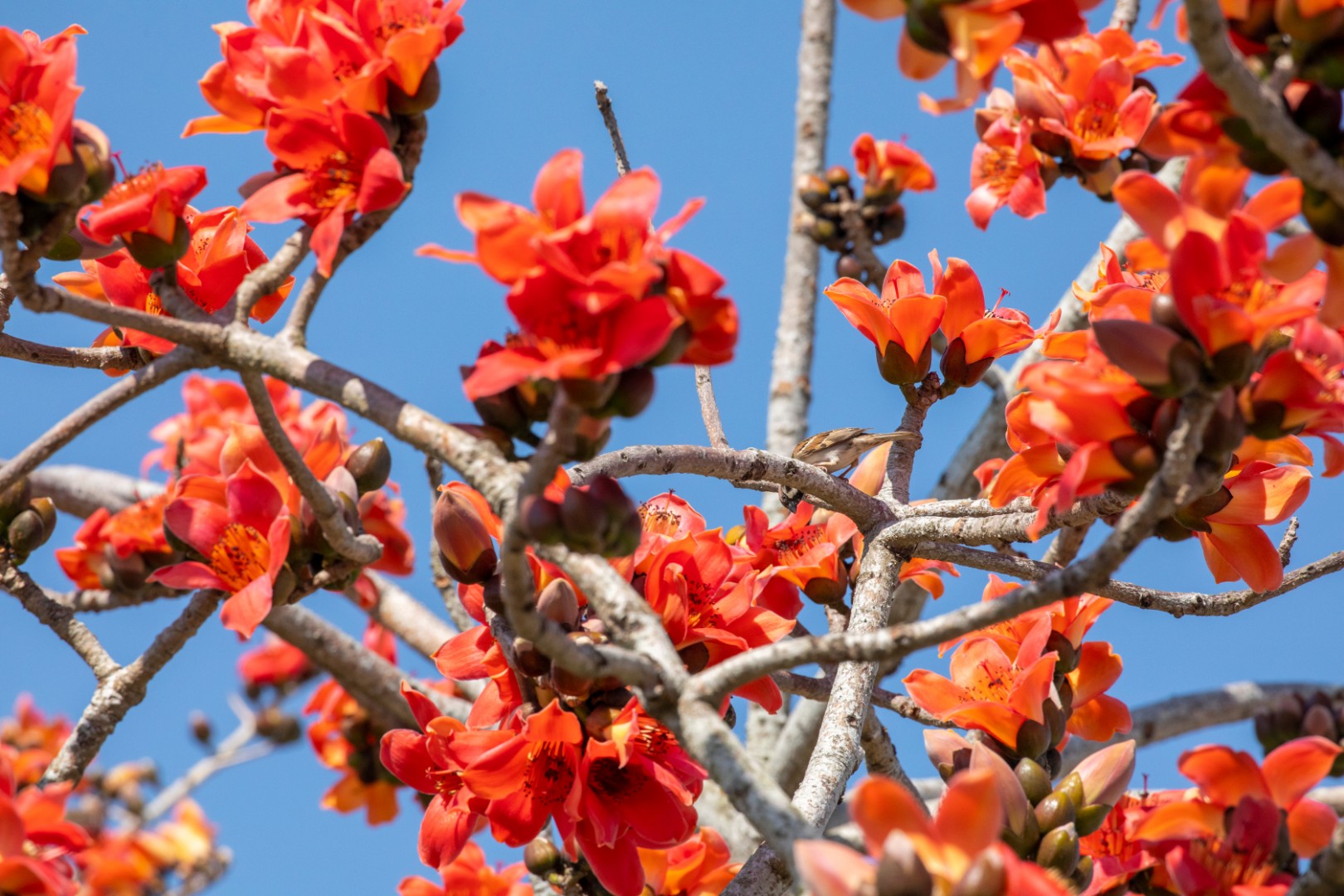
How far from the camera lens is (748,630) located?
5.44ft

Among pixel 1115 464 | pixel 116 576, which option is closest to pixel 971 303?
pixel 1115 464

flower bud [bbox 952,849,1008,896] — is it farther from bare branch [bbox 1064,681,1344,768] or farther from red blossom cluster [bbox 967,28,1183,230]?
bare branch [bbox 1064,681,1344,768]

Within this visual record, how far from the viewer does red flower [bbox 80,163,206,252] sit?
1.41 meters

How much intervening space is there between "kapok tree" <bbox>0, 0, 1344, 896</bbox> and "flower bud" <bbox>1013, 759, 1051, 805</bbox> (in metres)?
0.05

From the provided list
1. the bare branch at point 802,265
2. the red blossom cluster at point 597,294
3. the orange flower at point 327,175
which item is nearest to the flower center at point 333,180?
the orange flower at point 327,175

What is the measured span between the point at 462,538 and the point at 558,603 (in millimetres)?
217

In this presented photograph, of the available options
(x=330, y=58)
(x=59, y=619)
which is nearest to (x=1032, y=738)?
(x=330, y=58)

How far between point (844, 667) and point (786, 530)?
1.52 feet

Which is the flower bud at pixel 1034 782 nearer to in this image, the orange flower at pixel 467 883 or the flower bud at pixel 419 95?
the orange flower at pixel 467 883

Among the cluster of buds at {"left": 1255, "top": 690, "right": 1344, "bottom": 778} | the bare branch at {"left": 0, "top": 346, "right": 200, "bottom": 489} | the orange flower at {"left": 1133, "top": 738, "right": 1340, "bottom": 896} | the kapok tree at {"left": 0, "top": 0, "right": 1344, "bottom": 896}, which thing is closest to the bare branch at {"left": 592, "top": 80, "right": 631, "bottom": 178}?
the kapok tree at {"left": 0, "top": 0, "right": 1344, "bottom": 896}

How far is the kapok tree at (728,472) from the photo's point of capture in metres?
1.08

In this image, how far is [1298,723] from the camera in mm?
2281

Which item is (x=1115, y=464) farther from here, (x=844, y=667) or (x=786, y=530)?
(x=786, y=530)

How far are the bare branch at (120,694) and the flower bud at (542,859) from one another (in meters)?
0.66
